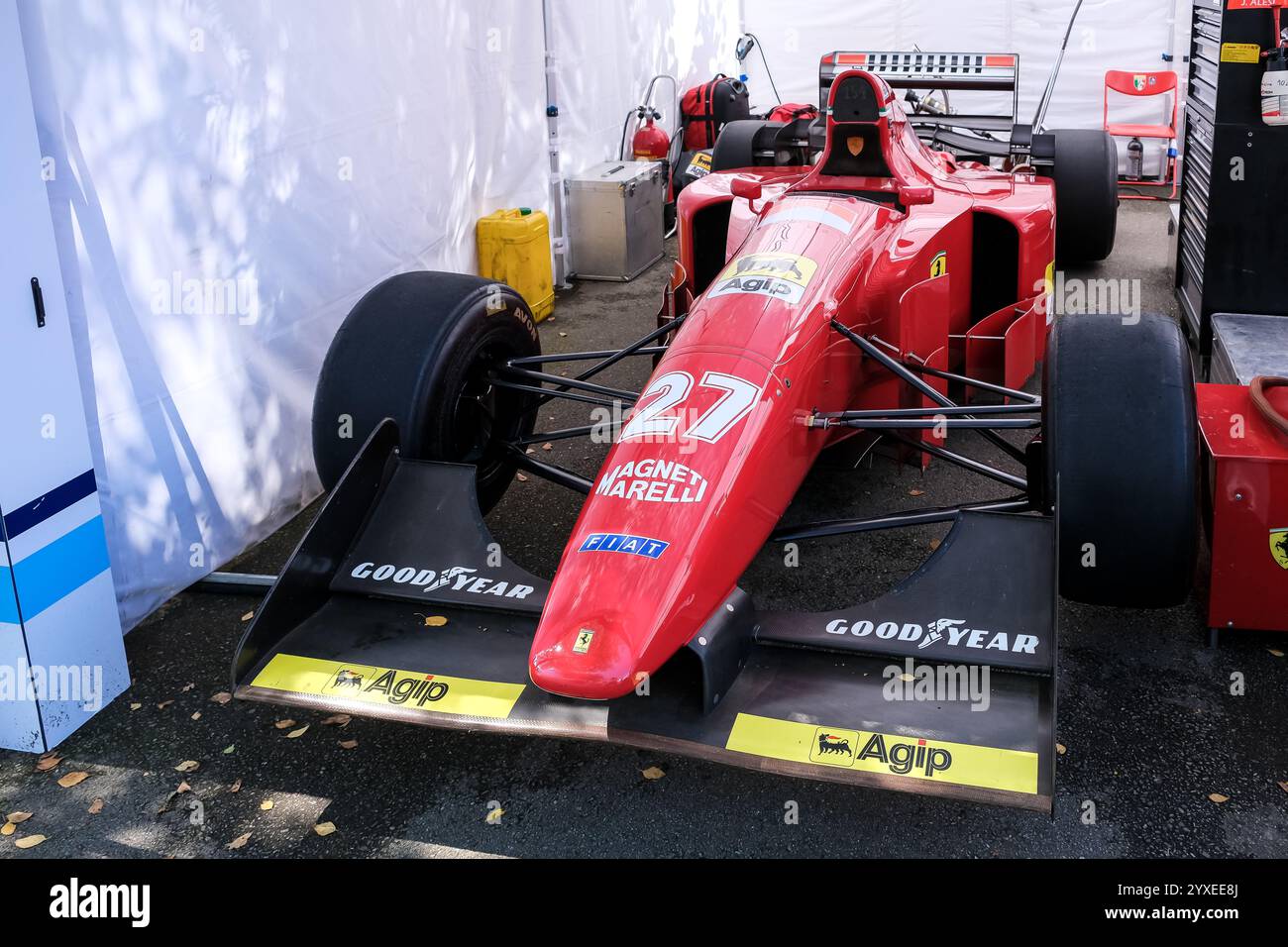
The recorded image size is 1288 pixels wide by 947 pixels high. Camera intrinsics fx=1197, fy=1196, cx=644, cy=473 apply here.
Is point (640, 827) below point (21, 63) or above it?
below

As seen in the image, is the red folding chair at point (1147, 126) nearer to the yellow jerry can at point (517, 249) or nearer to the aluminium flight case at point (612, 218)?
the aluminium flight case at point (612, 218)

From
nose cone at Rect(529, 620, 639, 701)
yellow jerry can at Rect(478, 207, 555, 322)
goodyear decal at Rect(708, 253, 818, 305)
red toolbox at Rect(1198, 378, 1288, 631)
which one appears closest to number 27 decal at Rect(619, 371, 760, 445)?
goodyear decal at Rect(708, 253, 818, 305)

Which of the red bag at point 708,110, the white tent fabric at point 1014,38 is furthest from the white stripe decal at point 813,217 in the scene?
the white tent fabric at point 1014,38

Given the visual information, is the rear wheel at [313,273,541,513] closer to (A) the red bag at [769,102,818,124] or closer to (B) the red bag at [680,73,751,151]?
(A) the red bag at [769,102,818,124]

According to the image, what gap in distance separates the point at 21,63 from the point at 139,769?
1789 millimetres

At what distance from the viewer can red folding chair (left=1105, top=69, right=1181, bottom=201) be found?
362 inches

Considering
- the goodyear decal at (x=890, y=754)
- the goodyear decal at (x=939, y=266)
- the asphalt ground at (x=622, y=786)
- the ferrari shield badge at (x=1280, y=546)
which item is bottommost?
the asphalt ground at (x=622, y=786)

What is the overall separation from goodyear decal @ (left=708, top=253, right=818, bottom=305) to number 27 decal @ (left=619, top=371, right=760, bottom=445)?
17.3 inches

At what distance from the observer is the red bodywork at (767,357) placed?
2699 millimetres

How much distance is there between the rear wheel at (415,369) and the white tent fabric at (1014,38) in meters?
7.65

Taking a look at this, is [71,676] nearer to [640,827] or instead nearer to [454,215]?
[640,827]

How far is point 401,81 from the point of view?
529 centimetres
